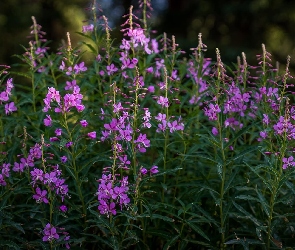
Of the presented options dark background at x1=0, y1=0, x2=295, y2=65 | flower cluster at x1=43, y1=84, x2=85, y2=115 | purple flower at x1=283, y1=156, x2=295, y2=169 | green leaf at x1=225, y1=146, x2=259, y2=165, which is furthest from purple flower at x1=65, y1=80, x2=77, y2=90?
dark background at x1=0, y1=0, x2=295, y2=65

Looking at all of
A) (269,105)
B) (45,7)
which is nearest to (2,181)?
(269,105)

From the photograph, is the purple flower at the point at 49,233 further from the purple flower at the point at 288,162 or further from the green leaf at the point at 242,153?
the purple flower at the point at 288,162

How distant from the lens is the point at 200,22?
15133 mm

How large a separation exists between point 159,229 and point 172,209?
127 millimetres

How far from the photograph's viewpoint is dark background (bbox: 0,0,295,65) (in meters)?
13.7

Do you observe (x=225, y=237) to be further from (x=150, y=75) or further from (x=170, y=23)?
(x=170, y=23)

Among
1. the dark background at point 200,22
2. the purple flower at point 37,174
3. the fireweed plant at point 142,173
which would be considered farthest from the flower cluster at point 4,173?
the dark background at point 200,22

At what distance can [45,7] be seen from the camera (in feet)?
52.5

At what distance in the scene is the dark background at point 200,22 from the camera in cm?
1368

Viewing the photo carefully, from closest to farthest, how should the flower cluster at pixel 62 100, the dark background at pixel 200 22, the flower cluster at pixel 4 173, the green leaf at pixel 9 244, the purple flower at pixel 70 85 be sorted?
the flower cluster at pixel 62 100
the green leaf at pixel 9 244
the flower cluster at pixel 4 173
the purple flower at pixel 70 85
the dark background at pixel 200 22

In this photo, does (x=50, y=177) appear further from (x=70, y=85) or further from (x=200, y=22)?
(x=200, y=22)

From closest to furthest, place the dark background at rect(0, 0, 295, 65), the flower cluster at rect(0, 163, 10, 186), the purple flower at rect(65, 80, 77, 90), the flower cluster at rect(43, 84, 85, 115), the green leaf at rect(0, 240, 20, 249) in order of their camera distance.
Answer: the flower cluster at rect(43, 84, 85, 115) < the green leaf at rect(0, 240, 20, 249) < the flower cluster at rect(0, 163, 10, 186) < the purple flower at rect(65, 80, 77, 90) < the dark background at rect(0, 0, 295, 65)

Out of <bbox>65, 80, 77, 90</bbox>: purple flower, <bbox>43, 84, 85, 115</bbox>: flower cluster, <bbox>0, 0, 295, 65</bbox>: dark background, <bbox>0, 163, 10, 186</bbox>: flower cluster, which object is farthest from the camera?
<bbox>0, 0, 295, 65</bbox>: dark background

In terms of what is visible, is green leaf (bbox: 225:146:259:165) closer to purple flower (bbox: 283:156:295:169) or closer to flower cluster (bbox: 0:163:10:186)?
purple flower (bbox: 283:156:295:169)
